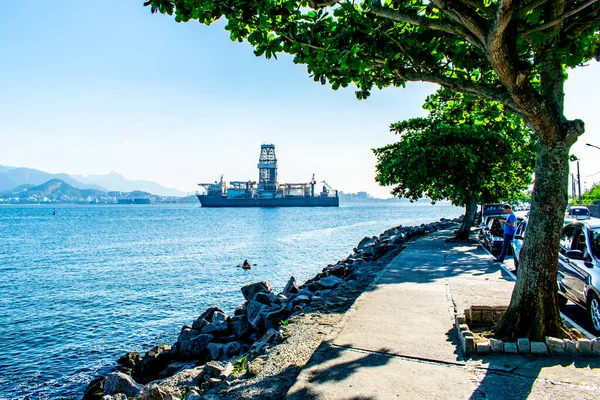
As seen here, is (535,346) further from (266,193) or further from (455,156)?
(266,193)

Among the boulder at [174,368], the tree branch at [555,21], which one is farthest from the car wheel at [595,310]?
the boulder at [174,368]

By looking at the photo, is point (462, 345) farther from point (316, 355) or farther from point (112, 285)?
point (112, 285)

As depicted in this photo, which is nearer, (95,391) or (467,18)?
(467,18)

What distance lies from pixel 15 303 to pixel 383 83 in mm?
18312

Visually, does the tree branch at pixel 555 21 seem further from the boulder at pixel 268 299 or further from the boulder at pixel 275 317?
the boulder at pixel 268 299

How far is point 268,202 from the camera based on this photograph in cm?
15775

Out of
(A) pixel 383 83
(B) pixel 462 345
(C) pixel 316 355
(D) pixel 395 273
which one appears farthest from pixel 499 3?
(D) pixel 395 273

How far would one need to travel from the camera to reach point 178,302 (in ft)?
57.8

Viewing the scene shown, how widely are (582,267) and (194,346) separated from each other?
27.2 ft

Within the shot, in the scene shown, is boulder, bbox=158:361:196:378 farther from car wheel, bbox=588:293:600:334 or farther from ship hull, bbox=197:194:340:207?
ship hull, bbox=197:194:340:207

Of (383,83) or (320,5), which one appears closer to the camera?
(320,5)

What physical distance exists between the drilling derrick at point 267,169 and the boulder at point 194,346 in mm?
153264

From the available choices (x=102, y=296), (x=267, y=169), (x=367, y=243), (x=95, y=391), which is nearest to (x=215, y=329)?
(x=95, y=391)

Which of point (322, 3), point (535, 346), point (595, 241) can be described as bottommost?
point (535, 346)
